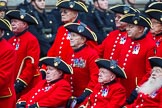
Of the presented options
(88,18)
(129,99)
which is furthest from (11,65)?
(88,18)

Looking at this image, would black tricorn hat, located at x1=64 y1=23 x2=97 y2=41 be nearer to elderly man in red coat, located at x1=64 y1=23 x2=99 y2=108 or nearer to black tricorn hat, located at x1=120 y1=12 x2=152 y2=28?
elderly man in red coat, located at x1=64 y1=23 x2=99 y2=108

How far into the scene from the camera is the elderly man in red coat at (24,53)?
1129 cm

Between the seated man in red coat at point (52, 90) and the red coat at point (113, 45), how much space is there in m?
0.71

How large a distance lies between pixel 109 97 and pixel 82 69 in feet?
2.44

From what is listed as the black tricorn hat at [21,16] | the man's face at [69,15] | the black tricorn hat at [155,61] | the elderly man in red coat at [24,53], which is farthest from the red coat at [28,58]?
the black tricorn hat at [155,61]

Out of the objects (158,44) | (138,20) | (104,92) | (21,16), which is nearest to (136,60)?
(158,44)

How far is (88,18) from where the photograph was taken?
14234mm

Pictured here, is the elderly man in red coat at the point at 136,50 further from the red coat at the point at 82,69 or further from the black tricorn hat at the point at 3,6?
the black tricorn hat at the point at 3,6

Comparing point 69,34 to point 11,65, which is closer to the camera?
point 11,65

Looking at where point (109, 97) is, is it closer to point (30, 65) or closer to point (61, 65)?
point (61, 65)

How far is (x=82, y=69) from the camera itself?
10.7 m

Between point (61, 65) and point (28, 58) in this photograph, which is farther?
point (28, 58)

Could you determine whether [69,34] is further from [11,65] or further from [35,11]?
[35,11]

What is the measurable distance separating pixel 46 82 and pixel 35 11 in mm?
3821
